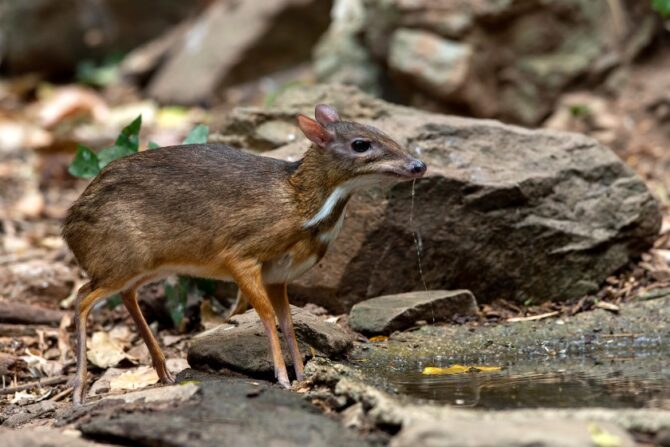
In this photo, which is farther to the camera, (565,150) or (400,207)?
(565,150)

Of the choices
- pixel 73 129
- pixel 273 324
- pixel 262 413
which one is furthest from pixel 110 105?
pixel 262 413

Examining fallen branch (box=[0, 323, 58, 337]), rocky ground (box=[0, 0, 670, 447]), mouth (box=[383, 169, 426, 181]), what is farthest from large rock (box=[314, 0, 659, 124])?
mouth (box=[383, 169, 426, 181])

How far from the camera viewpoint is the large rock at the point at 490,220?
697 cm

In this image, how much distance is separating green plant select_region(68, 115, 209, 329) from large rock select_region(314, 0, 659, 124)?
403 centimetres

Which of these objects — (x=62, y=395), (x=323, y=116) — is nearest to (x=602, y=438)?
(x=323, y=116)

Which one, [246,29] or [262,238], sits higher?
[246,29]

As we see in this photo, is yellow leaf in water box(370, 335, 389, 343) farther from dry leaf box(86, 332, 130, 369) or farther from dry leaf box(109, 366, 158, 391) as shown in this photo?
dry leaf box(86, 332, 130, 369)

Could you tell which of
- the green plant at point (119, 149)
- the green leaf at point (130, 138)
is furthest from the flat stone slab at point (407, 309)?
the green leaf at point (130, 138)

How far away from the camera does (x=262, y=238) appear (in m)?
5.73

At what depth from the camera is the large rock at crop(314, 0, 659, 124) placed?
10742mm

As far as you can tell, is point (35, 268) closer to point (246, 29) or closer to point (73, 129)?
point (73, 129)

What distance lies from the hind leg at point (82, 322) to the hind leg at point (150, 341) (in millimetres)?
380

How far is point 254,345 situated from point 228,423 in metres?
1.45

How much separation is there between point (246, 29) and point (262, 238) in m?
9.85
